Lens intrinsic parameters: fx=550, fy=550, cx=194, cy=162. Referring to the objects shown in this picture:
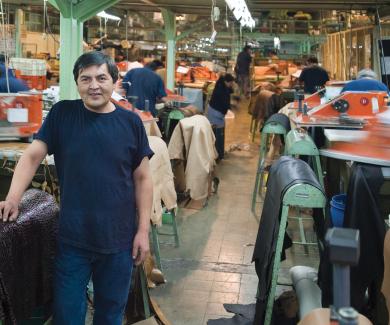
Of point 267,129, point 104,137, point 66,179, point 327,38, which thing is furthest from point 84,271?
point 327,38

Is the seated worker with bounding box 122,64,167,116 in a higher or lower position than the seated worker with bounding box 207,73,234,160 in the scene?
higher

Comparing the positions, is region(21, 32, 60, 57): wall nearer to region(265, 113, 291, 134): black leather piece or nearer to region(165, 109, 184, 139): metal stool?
region(165, 109, 184, 139): metal stool

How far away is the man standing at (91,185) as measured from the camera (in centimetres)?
→ 224

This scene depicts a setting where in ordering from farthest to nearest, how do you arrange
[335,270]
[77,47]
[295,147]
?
[77,47]
[295,147]
[335,270]

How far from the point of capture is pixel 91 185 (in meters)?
2.25

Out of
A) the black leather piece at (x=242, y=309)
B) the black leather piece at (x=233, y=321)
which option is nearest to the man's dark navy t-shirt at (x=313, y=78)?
the black leather piece at (x=242, y=309)

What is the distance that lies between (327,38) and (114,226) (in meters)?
13.3

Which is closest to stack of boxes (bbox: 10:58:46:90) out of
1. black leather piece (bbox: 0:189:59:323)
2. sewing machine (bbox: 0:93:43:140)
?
sewing machine (bbox: 0:93:43:140)

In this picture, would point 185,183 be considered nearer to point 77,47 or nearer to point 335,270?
point 77,47

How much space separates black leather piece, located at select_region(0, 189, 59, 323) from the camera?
212 cm

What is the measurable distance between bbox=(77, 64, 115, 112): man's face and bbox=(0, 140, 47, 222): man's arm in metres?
0.27

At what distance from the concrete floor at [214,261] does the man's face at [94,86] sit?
1.75 m

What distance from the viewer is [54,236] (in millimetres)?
2400

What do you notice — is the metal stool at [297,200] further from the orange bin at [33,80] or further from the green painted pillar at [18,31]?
the green painted pillar at [18,31]
